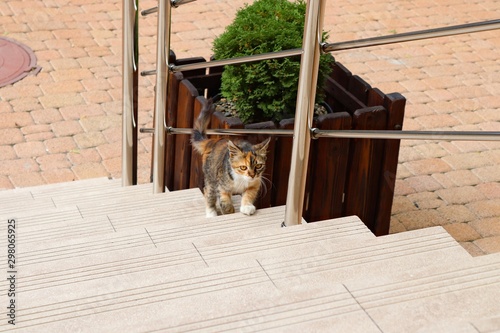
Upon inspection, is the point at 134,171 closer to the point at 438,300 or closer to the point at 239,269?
the point at 239,269

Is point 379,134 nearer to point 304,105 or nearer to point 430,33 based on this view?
point 304,105

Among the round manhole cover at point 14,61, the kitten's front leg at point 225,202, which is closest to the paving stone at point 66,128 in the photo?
the round manhole cover at point 14,61

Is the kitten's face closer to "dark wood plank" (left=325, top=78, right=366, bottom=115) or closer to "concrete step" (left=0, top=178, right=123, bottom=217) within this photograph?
"dark wood plank" (left=325, top=78, right=366, bottom=115)

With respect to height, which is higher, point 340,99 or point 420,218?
point 340,99

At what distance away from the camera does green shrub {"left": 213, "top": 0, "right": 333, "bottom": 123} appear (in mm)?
4125

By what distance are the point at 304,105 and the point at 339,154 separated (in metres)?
0.94

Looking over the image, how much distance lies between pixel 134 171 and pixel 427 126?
248cm

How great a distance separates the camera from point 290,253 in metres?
2.96

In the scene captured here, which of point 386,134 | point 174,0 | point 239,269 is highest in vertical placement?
point 174,0

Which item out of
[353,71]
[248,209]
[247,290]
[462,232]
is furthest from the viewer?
[353,71]

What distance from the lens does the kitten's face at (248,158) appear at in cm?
391

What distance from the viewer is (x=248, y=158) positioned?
12.8 feet

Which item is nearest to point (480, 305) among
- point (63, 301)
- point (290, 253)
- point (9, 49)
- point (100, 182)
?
point (290, 253)

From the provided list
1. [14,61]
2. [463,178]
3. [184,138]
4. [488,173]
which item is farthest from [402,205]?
[14,61]
